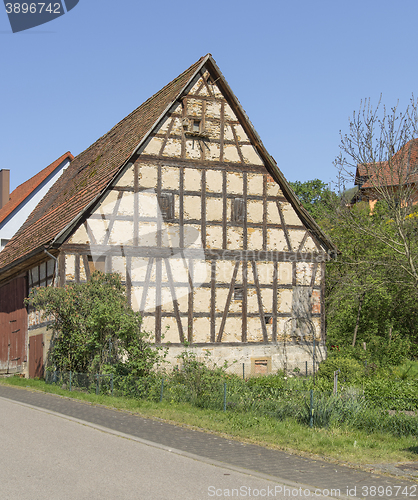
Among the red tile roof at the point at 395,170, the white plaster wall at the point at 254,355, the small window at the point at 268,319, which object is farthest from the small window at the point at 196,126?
the white plaster wall at the point at 254,355

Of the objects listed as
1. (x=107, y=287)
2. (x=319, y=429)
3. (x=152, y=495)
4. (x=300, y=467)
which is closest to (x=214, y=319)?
(x=107, y=287)

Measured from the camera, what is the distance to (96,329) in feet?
55.1

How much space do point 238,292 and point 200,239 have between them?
7.32ft

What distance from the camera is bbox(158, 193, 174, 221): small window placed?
20461mm

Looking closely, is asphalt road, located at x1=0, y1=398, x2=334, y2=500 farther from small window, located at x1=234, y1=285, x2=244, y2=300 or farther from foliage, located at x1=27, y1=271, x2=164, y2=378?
small window, located at x1=234, y1=285, x2=244, y2=300

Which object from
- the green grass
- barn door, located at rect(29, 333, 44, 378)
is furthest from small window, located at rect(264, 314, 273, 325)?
barn door, located at rect(29, 333, 44, 378)

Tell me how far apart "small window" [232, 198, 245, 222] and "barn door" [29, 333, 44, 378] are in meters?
7.68

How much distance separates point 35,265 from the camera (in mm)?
21891

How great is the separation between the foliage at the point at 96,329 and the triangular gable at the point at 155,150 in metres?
2.21

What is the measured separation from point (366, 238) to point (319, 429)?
1656 cm

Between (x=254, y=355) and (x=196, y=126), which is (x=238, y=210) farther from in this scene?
(x=254, y=355)

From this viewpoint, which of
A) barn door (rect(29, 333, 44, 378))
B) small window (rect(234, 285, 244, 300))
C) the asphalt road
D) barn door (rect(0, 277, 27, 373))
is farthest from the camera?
barn door (rect(0, 277, 27, 373))

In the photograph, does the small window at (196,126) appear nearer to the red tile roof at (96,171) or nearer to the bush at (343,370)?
the red tile roof at (96,171)

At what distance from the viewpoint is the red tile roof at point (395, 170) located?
1994cm
